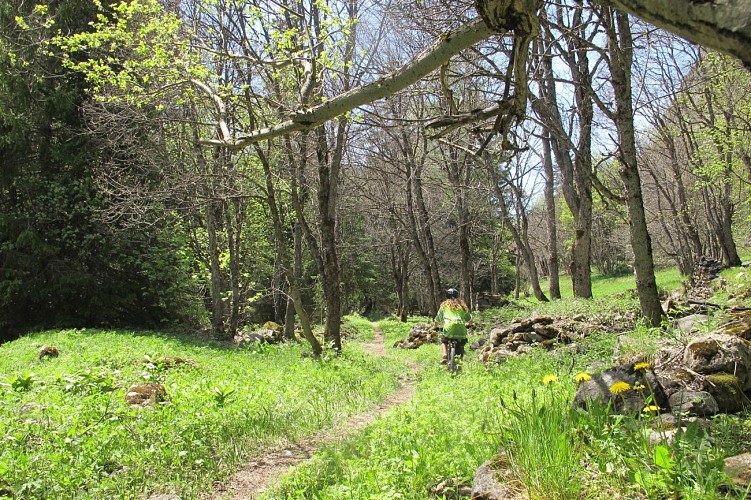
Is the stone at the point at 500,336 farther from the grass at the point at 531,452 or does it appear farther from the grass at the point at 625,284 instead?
the grass at the point at 625,284

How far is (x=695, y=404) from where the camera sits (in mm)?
3750

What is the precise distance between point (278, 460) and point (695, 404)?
3.96m

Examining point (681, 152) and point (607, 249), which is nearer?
point (681, 152)

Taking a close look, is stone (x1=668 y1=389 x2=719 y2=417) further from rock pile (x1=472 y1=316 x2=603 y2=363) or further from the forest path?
rock pile (x1=472 y1=316 x2=603 y2=363)

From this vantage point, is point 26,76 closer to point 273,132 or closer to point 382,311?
point 273,132

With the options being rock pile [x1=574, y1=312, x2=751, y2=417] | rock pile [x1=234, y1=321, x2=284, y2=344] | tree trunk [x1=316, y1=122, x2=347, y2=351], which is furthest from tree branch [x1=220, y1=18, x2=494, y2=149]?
rock pile [x1=234, y1=321, x2=284, y2=344]

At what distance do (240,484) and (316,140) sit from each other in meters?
9.48

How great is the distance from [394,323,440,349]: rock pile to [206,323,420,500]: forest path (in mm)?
9057

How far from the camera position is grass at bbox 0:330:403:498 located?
421cm

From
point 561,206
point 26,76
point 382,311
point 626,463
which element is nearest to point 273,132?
point 626,463

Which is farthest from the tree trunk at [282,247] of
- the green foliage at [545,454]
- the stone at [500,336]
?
the green foliage at [545,454]

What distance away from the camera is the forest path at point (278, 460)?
4473 mm

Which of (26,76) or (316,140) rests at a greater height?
(26,76)

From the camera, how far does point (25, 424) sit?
477 cm
